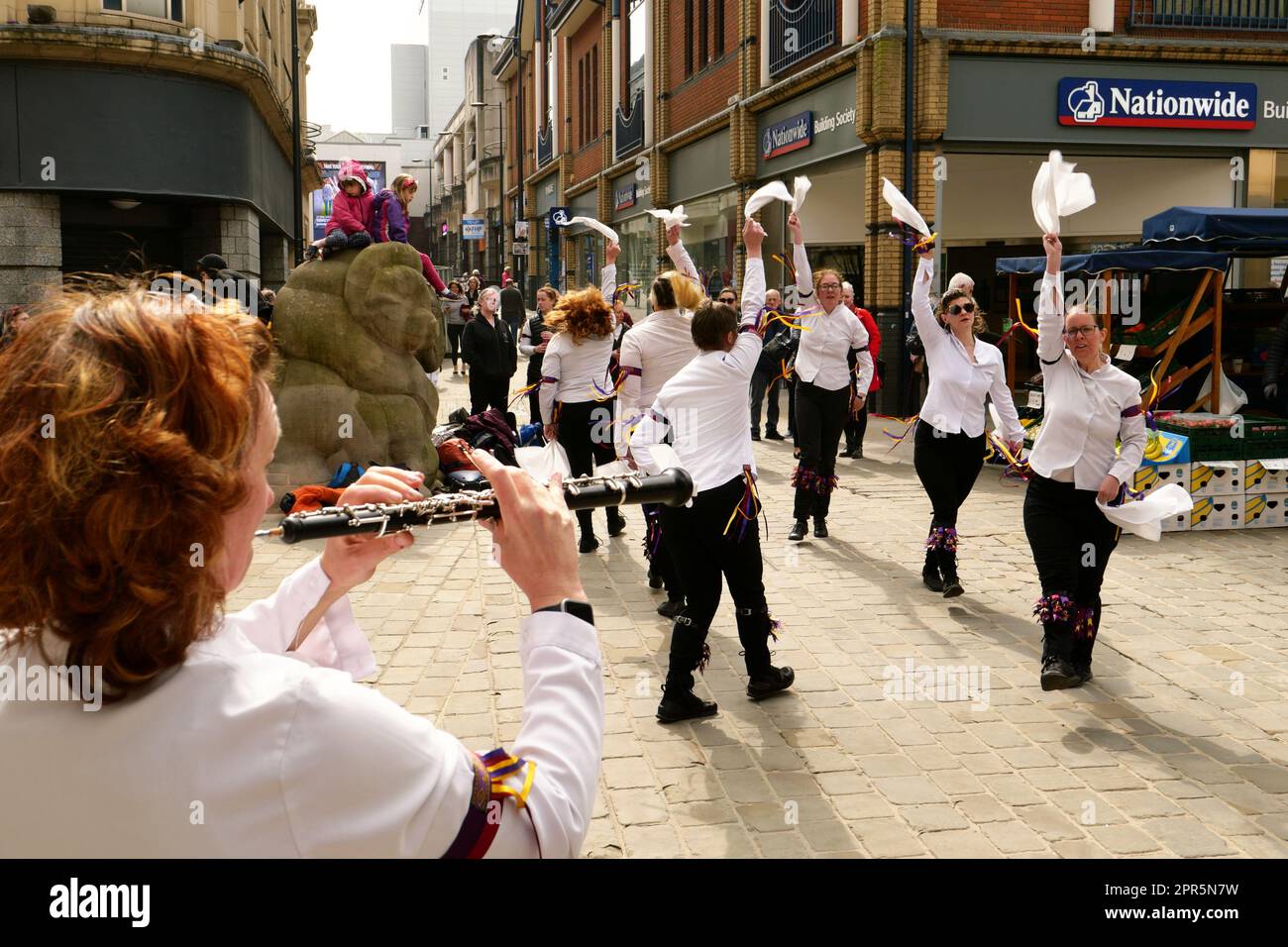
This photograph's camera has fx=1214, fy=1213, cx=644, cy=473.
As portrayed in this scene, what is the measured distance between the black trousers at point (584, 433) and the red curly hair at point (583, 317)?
59cm

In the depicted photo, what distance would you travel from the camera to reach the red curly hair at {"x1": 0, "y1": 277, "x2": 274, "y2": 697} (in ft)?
4.44

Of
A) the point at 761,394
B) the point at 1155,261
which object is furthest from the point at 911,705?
the point at 761,394

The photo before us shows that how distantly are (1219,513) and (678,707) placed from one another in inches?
263

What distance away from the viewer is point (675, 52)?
96.5 feet

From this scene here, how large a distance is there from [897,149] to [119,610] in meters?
17.2

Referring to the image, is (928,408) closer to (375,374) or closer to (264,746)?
(375,374)

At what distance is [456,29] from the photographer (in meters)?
126

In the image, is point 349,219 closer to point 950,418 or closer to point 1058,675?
point 950,418

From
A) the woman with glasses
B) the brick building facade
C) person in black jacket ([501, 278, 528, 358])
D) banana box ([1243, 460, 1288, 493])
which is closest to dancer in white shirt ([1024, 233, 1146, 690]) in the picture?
the woman with glasses

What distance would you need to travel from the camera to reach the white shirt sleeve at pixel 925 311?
332 inches

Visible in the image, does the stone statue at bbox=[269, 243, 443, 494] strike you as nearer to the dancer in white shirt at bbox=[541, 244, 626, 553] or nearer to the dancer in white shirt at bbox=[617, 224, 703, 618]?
the dancer in white shirt at bbox=[541, 244, 626, 553]

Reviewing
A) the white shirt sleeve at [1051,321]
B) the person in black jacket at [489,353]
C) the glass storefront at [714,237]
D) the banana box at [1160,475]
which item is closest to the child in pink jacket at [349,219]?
the person in black jacket at [489,353]

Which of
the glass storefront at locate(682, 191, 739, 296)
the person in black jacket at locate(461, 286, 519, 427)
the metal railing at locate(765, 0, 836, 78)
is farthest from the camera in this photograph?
the glass storefront at locate(682, 191, 739, 296)

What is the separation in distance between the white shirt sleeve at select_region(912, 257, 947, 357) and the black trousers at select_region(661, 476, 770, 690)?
298cm
